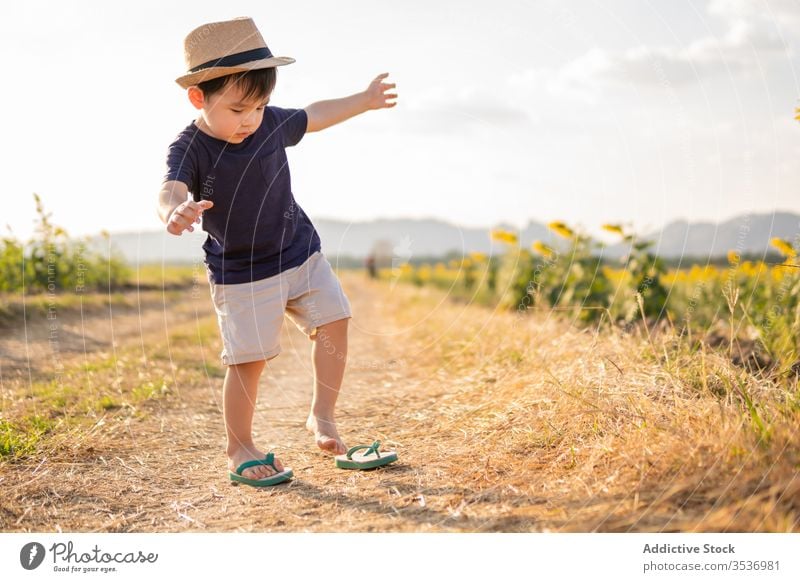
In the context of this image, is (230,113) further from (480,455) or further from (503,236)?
(503,236)


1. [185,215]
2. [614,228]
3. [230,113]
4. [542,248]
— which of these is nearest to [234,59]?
[230,113]

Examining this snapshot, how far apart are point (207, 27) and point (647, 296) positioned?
3.76 metres

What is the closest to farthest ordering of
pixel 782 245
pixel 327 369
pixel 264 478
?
pixel 264 478 < pixel 327 369 < pixel 782 245

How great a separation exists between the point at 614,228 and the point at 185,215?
148 inches

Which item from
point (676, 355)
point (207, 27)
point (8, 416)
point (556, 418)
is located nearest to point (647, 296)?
point (676, 355)

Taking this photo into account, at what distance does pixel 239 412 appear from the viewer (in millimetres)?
2844

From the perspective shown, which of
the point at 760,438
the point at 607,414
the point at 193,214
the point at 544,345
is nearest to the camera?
the point at 760,438

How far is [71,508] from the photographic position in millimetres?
2439

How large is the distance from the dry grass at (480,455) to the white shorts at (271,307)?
492 millimetres

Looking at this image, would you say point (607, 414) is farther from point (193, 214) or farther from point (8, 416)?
point (8, 416)

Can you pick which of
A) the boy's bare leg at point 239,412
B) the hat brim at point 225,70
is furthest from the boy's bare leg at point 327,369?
the hat brim at point 225,70

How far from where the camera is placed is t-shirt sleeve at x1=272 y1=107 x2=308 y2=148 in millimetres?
3115

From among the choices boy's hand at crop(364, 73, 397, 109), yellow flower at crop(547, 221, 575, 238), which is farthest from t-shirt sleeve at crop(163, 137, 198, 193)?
yellow flower at crop(547, 221, 575, 238)
